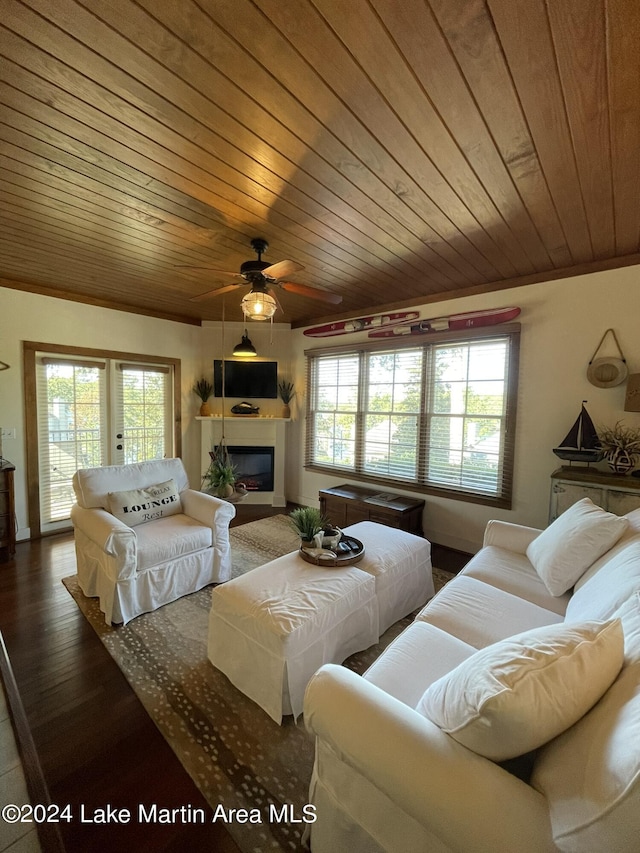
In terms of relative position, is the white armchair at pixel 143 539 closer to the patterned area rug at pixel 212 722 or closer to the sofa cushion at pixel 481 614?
the patterned area rug at pixel 212 722

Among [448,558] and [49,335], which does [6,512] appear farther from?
[448,558]

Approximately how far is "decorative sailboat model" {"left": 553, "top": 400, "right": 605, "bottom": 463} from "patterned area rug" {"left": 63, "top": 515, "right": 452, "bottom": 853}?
6.25 feet

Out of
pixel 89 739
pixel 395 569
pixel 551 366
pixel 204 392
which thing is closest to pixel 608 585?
pixel 395 569

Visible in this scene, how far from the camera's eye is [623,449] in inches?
108

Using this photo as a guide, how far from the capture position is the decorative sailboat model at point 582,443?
288cm

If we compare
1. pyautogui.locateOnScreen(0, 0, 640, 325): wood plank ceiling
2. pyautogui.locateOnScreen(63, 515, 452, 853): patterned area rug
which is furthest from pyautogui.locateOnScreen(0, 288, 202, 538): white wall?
pyautogui.locateOnScreen(63, 515, 452, 853): patterned area rug

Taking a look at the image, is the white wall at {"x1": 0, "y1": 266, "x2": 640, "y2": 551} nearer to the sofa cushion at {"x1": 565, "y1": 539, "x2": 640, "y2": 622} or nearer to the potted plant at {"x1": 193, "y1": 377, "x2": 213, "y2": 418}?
the potted plant at {"x1": 193, "y1": 377, "x2": 213, "y2": 418}

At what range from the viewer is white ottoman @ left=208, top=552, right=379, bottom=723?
5.58 feet

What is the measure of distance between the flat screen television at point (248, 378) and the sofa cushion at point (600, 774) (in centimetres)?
455

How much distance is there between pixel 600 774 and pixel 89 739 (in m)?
1.96

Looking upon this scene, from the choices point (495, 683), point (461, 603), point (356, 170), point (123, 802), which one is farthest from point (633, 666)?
point (356, 170)

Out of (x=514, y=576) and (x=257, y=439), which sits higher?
(x=257, y=439)

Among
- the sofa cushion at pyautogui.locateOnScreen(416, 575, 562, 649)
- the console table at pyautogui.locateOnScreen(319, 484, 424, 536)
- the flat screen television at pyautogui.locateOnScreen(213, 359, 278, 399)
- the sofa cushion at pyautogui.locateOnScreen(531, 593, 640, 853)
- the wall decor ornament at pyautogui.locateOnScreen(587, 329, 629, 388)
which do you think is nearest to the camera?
the sofa cushion at pyautogui.locateOnScreen(531, 593, 640, 853)

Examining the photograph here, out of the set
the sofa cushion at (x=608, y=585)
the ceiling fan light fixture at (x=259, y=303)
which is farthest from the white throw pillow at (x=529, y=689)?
the ceiling fan light fixture at (x=259, y=303)
